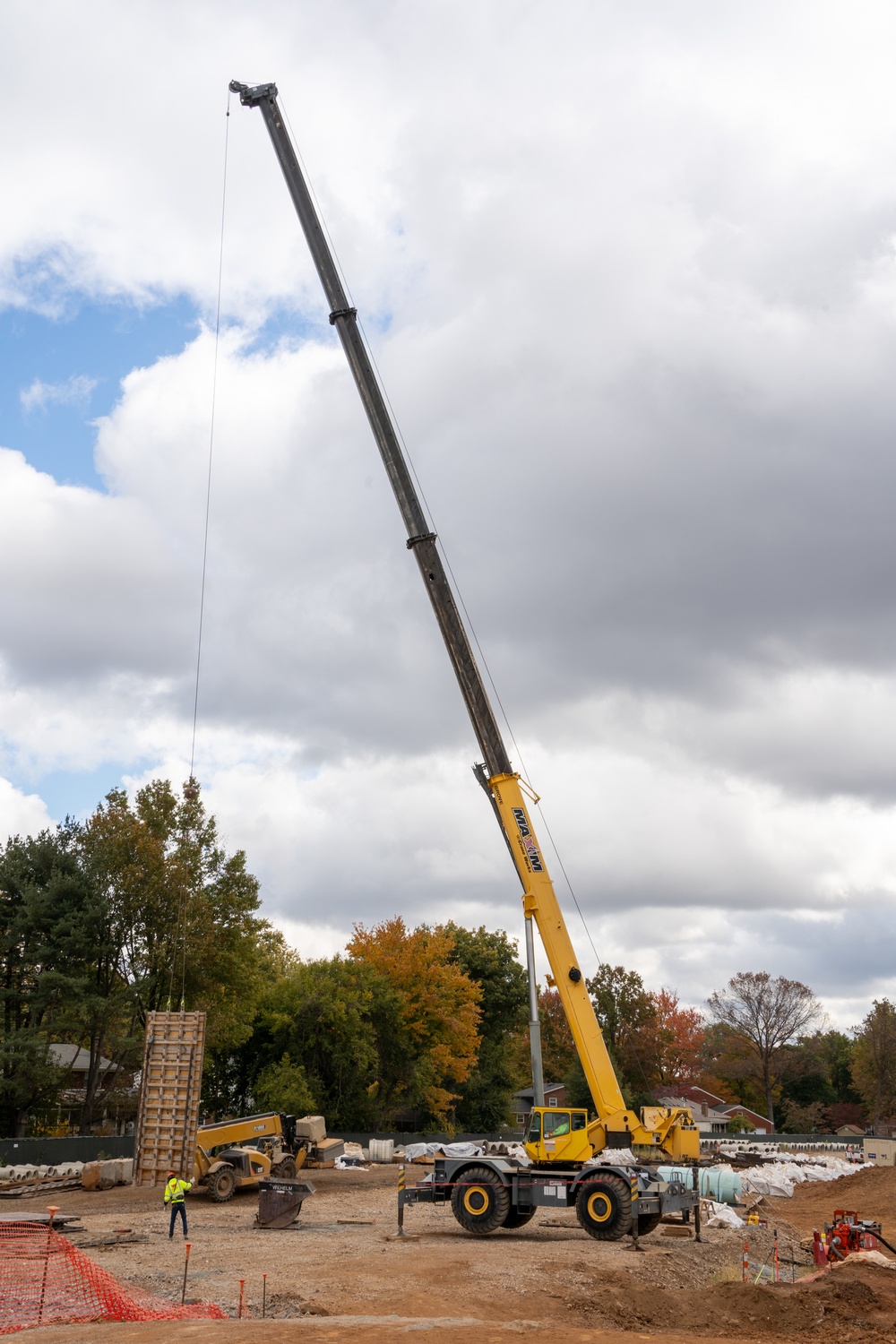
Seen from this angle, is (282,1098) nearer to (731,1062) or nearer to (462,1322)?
(462,1322)

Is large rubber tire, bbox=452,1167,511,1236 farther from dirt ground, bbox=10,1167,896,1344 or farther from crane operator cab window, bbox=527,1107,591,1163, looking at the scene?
crane operator cab window, bbox=527,1107,591,1163

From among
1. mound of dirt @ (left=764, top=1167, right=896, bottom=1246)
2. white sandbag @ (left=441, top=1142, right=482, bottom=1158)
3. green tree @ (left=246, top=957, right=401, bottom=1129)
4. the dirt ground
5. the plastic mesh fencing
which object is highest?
green tree @ (left=246, top=957, right=401, bottom=1129)

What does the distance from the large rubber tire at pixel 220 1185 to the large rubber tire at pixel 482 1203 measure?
30.2 ft

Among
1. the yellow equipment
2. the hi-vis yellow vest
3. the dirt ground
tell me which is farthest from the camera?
the yellow equipment

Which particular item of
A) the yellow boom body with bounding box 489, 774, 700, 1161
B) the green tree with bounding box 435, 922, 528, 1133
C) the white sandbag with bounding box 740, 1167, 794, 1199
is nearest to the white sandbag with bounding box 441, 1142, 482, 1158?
the yellow boom body with bounding box 489, 774, 700, 1161

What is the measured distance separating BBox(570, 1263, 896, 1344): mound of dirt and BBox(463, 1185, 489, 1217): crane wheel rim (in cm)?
511

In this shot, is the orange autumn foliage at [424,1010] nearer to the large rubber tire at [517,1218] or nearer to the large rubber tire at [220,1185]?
the large rubber tire at [220,1185]

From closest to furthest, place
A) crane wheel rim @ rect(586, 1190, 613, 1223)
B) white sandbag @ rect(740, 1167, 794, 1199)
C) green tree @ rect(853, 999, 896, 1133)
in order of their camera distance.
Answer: crane wheel rim @ rect(586, 1190, 613, 1223) < white sandbag @ rect(740, 1167, 794, 1199) < green tree @ rect(853, 999, 896, 1133)

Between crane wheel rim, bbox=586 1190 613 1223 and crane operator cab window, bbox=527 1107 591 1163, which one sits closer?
crane wheel rim, bbox=586 1190 613 1223

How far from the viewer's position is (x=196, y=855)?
4512 cm

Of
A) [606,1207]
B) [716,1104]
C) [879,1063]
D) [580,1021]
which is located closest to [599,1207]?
[606,1207]

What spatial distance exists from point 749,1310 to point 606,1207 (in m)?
5.61

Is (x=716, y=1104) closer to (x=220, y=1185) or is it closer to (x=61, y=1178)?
(x=61, y=1178)

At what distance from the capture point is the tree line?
4091 centimetres
